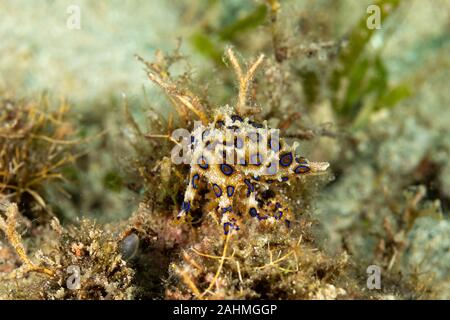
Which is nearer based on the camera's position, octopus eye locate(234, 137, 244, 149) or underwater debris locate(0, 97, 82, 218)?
octopus eye locate(234, 137, 244, 149)

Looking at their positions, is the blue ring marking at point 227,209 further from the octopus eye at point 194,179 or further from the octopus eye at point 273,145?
the octopus eye at point 273,145

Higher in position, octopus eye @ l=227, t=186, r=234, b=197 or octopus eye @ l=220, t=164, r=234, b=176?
octopus eye @ l=220, t=164, r=234, b=176

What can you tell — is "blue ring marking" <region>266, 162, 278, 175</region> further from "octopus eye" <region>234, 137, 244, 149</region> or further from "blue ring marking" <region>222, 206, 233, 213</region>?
"blue ring marking" <region>222, 206, 233, 213</region>

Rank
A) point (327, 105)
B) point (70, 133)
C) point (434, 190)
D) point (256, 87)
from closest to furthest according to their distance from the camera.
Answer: point (256, 87) → point (70, 133) → point (434, 190) → point (327, 105)

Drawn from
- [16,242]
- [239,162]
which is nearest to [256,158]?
[239,162]

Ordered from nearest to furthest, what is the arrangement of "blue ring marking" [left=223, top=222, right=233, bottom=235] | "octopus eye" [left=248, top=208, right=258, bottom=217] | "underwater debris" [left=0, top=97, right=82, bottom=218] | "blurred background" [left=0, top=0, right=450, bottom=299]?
"blue ring marking" [left=223, top=222, right=233, bottom=235]
"octopus eye" [left=248, top=208, right=258, bottom=217]
"underwater debris" [left=0, top=97, right=82, bottom=218]
"blurred background" [left=0, top=0, right=450, bottom=299]

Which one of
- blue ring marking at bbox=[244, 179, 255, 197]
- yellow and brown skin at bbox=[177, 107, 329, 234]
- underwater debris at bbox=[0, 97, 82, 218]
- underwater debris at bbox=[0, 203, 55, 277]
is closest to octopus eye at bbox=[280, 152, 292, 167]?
yellow and brown skin at bbox=[177, 107, 329, 234]

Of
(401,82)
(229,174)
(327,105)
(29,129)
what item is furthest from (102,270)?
(401,82)

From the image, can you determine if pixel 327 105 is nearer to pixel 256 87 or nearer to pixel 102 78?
pixel 256 87
